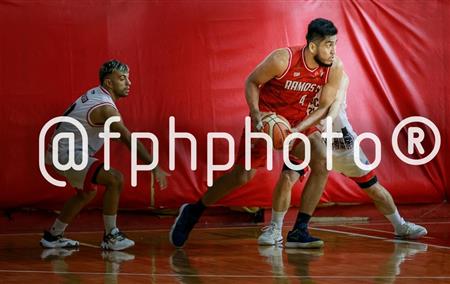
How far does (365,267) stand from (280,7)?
3.78 metres

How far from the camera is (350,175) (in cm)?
787

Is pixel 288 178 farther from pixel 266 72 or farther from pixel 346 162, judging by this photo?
pixel 266 72

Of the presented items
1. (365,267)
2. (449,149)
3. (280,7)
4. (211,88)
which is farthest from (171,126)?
(365,267)

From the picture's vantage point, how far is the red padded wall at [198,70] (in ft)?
29.2

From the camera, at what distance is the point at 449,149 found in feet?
31.9

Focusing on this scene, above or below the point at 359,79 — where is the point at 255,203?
A: below

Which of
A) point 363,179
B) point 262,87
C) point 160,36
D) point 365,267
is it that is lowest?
point 365,267

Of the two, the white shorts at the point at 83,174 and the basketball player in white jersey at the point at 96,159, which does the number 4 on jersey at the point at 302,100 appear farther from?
the white shorts at the point at 83,174

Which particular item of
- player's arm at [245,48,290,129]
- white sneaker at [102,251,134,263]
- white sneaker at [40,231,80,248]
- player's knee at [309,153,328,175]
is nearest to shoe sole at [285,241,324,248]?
player's knee at [309,153,328,175]

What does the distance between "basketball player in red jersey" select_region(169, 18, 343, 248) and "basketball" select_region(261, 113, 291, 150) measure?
0.32ft

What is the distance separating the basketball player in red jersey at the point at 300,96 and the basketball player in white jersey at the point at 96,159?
52 centimetres

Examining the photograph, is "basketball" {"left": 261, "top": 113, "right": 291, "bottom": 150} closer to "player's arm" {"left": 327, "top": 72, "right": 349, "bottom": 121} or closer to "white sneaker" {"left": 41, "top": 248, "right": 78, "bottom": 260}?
"player's arm" {"left": 327, "top": 72, "right": 349, "bottom": 121}

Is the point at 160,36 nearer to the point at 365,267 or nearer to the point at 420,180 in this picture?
the point at 420,180

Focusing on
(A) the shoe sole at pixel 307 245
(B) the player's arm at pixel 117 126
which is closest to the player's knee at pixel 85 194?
(B) the player's arm at pixel 117 126
